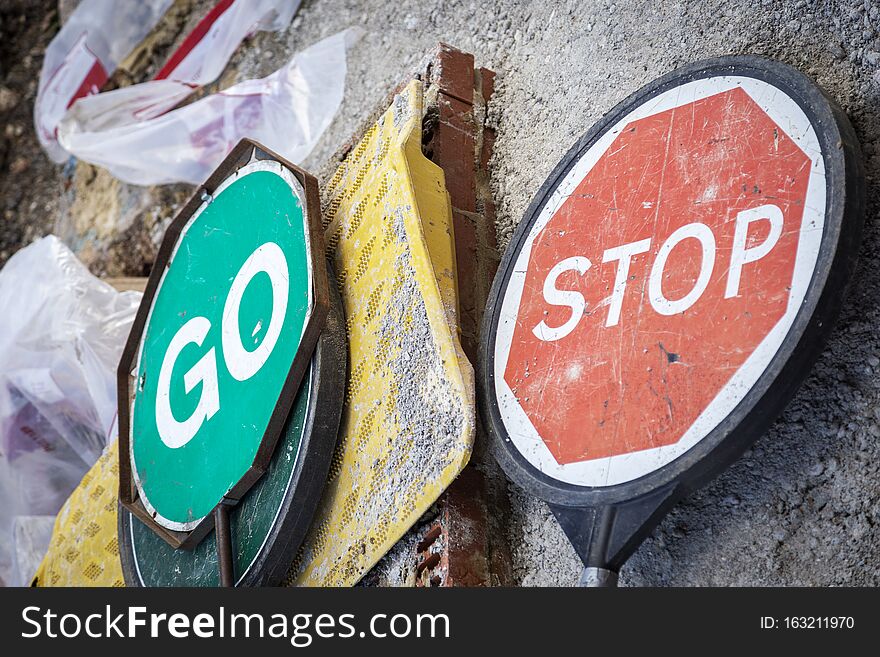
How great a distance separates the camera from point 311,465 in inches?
52.9

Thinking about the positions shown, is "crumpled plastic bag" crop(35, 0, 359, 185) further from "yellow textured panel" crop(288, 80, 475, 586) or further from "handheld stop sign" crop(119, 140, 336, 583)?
"yellow textured panel" crop(288, 80, 475, 586)

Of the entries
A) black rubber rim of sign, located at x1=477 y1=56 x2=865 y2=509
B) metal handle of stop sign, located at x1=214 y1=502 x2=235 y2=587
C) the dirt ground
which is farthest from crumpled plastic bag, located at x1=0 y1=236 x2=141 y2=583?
black rubber rim of sign, located at x1=477 y1=56 x2=865 y2=509

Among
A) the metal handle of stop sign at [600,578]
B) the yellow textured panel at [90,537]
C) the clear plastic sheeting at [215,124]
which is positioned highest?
the clear plastic sheeting at [215,124]

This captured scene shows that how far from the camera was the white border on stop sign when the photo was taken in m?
0.91

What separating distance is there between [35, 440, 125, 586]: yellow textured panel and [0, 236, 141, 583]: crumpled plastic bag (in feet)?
0.94

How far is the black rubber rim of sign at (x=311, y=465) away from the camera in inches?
52.7

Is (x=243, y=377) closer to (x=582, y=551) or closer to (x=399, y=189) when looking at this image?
(x=399, y=189)

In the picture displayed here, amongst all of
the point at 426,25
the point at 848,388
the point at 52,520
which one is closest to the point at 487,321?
the point at 848,388

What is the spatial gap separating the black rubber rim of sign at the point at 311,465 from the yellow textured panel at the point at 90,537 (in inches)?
18.7

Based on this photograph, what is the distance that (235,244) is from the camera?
1591 millimetres

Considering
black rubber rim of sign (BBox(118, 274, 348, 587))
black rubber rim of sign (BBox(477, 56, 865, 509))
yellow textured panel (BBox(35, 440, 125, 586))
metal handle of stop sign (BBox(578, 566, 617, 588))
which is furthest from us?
yellow textured panel (BBox(35, 440, 125, 586))

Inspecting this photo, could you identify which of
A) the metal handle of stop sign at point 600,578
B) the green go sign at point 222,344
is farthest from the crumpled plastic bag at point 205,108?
the metal handle of stop sign at point 600,578

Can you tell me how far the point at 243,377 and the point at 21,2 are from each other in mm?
2819

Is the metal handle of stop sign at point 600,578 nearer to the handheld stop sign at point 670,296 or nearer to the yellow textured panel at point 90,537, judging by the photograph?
the handheld stop sign at point 670,296
